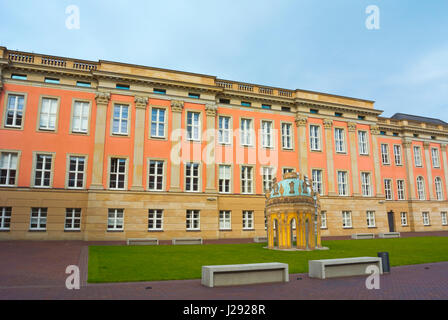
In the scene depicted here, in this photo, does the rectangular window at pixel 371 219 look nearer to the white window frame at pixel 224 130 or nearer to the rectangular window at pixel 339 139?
the rectangular window at pixel 339 139

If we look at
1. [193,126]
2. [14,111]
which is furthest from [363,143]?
[14,111]

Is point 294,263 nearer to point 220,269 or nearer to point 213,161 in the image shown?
point 220,269

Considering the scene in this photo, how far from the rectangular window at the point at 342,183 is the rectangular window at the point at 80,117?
28.9 metres

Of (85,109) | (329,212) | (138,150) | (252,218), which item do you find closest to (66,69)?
(85,109)

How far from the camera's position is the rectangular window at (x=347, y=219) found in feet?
127

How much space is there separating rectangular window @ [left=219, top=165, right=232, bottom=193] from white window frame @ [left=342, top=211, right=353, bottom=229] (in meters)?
14.8

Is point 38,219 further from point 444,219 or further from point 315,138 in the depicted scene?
point 444,219

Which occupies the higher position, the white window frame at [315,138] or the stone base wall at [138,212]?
the white window frame at [315,138]

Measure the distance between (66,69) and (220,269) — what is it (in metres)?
26.9

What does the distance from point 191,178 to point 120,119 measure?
8836 millimetres

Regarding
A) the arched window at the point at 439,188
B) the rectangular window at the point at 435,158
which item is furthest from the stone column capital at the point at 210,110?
the arched window at the point at 439,188

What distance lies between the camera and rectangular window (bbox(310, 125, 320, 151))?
39188 millimetres

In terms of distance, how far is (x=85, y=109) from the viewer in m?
30.9
